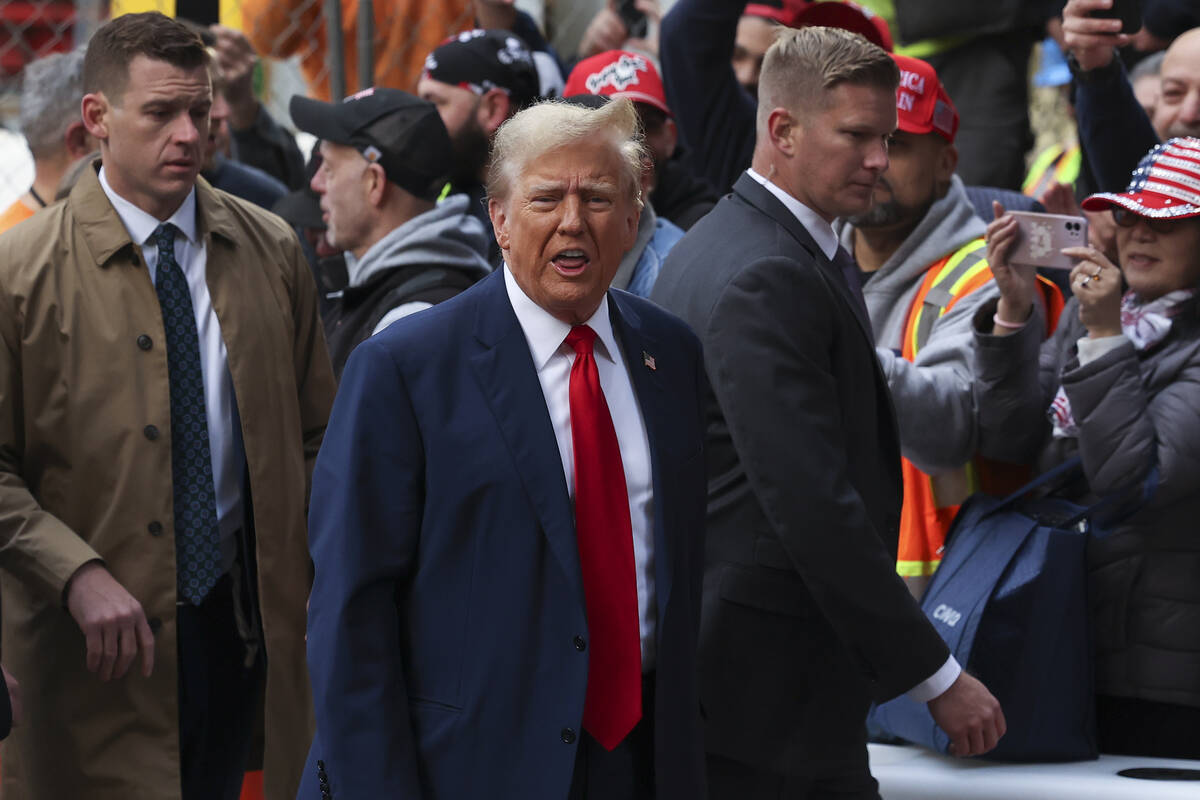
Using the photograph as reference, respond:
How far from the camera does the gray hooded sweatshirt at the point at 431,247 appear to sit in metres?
3.75

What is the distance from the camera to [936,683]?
271 cm

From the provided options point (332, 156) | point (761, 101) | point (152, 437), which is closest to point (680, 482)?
point (761, 101)

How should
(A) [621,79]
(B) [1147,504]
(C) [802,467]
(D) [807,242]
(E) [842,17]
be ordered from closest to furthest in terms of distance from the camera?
(C) [802,467], (D) [807,242], (B) [1147,504], (E) [842,17], (A) [621,79]

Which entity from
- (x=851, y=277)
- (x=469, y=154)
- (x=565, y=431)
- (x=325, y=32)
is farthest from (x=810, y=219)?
(x=325, y=32)

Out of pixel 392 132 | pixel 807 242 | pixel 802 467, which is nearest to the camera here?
pixel 802 467

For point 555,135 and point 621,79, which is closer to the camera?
point 555,135

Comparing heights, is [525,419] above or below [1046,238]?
above

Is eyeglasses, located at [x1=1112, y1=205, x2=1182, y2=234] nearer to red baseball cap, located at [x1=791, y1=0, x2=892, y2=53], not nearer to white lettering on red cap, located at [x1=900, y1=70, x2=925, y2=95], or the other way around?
white lettering on red cap, located at [x1=900, y1=70, x2=925, y2=95]

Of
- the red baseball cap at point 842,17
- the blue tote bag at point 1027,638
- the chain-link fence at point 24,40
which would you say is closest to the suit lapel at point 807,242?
the blue tote bag at point 1027,638

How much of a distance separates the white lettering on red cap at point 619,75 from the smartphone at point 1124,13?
57.7 inches

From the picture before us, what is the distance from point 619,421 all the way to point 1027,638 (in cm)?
145

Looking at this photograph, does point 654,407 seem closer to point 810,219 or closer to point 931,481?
point 810,219

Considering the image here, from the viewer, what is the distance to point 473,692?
222cm

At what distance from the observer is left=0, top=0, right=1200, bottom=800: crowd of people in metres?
2.24
